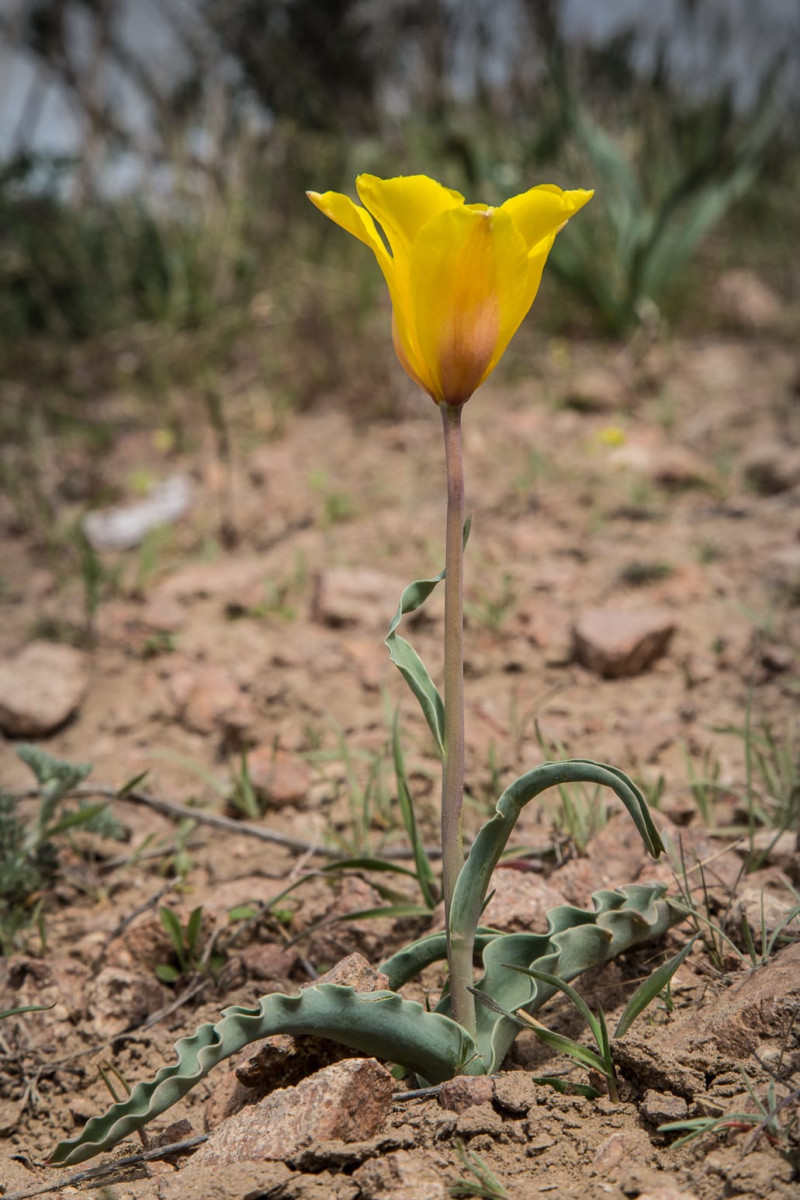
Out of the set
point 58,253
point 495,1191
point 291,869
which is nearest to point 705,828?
point 291,869

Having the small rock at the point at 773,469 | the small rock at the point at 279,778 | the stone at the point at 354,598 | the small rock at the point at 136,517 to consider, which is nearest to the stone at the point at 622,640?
the stone at the point at 354,598

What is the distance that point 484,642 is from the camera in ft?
7.68

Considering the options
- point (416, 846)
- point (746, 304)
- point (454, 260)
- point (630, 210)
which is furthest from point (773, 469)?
point (454, 260)

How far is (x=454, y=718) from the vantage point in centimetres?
102

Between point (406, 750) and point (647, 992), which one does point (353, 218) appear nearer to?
point (647, 992)

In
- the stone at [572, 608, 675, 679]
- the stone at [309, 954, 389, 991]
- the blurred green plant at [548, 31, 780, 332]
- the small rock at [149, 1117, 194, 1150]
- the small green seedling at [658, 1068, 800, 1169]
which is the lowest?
the small rock at [149, 1117, 194, 1150]

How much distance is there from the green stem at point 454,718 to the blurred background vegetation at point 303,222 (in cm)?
206

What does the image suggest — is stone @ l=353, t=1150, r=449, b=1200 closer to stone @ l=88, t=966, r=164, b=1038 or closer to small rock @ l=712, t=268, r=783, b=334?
stone @ l=88, t=966, r=164, b=1038

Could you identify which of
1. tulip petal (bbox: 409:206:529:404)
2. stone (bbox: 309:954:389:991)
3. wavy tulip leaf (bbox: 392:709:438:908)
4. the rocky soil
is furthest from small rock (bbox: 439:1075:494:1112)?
tulip petal (bbox: 409:206:529:404)

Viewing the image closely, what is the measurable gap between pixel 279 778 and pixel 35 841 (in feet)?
1.52

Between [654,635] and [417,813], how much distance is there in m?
0.71

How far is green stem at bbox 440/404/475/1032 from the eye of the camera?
1000 millimetres

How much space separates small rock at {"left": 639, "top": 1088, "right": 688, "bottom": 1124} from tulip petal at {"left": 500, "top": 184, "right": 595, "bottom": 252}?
35.4 inches

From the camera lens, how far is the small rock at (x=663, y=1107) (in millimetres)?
1000
